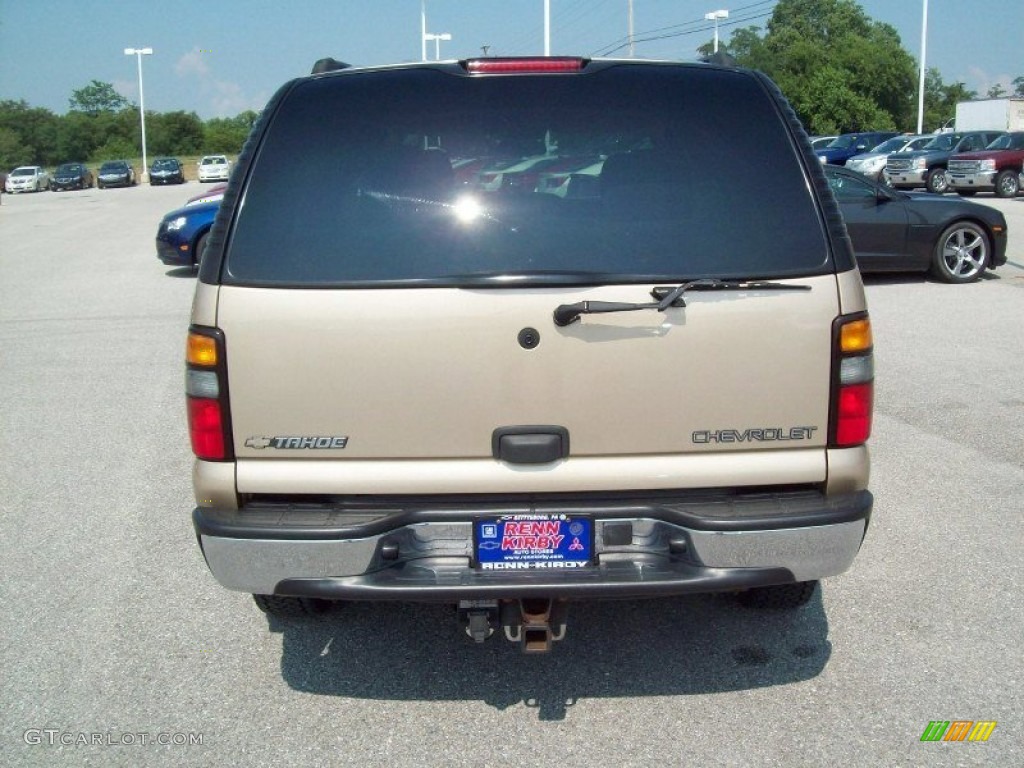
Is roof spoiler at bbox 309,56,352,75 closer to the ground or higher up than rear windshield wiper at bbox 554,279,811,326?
higher up

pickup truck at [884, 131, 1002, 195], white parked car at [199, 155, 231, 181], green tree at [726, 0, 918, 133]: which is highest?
green tree at [726, 0, 918, 133]

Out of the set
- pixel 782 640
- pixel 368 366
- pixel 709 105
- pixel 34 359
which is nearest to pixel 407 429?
pixel 368 366

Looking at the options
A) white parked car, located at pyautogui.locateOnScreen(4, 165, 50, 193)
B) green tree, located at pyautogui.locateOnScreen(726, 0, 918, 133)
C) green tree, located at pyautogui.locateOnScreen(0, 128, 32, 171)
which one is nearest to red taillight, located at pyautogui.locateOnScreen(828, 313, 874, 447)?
green tree, located at pyautogui.locateOnScreen(726, 0, 918, 133)

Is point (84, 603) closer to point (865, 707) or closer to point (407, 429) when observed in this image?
point (407, 429)

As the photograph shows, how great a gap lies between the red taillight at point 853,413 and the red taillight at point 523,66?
1336 mm

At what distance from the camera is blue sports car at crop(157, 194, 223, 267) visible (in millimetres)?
14344

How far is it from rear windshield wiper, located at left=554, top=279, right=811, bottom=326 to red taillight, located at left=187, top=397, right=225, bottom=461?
1.04 meters

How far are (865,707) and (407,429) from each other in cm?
176

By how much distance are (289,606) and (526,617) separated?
111 cm

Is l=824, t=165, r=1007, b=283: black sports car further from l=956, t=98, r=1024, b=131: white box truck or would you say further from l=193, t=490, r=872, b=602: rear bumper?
l=956, t=98, r=1024, b=131: white box truck

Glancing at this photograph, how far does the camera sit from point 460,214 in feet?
9.98

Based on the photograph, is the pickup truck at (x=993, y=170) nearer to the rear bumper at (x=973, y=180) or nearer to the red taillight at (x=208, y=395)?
the rear bumper at (x=973, y=180)

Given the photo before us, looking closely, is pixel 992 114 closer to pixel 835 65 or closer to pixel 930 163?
pixel 930 163

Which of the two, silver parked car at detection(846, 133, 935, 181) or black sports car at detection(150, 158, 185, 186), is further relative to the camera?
black sports car at detection(150, 158, 185, 186)
